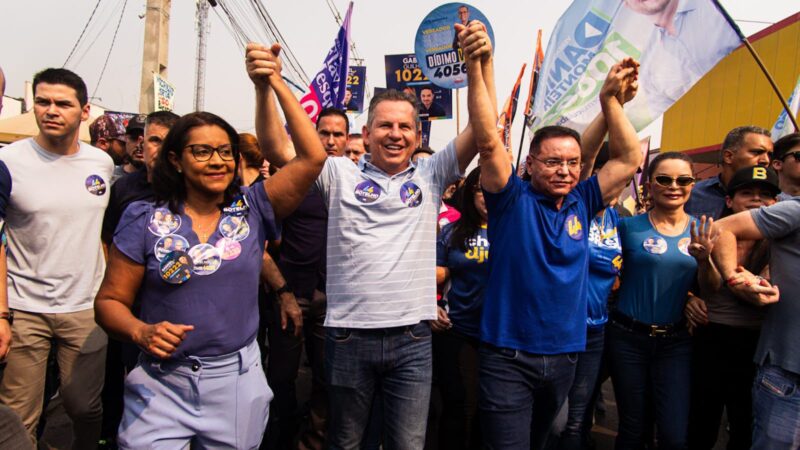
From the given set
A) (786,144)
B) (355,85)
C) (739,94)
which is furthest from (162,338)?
(739,94)

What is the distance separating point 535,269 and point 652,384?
127cm

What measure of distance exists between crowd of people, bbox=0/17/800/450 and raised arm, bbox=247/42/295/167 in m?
0.01

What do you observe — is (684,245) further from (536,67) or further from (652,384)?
(536,67)

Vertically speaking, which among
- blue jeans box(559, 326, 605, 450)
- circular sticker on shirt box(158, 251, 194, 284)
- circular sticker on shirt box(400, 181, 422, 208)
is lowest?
blue jeans box(559, 326, 605, 450)

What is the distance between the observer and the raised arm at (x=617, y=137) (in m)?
2.54

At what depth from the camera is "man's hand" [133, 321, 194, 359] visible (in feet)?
5.69

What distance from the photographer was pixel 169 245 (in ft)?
6.25

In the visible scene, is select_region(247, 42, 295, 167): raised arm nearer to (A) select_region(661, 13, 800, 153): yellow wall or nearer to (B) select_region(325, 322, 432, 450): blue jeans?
(B) select_region(325, 322, 432, 450): blue jeans

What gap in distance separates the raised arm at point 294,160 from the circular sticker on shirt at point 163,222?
400 mm

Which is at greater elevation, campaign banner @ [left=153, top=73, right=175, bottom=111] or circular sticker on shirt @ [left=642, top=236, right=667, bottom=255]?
campaign banner @ [left=153, top=73, right=175, bottom=111]

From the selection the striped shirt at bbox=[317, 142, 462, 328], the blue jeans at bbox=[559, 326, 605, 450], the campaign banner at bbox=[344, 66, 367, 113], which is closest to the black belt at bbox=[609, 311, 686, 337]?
the blue jeans at bbox=[559, 326, 605, 450]

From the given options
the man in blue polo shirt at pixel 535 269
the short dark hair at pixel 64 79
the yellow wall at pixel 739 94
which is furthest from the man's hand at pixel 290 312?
the yellow wall at pixel 739 94

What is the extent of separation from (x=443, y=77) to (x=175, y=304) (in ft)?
16.8

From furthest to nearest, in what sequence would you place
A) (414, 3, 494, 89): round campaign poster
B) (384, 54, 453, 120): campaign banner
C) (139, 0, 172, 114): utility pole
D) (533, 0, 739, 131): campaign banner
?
(384, 54, 453, 120): campaign banner, (139, 0, 172, 114): utility pole, (414, 3, 494, 89): round campaign poster, (533, 0, 739, 131): campaign banner
